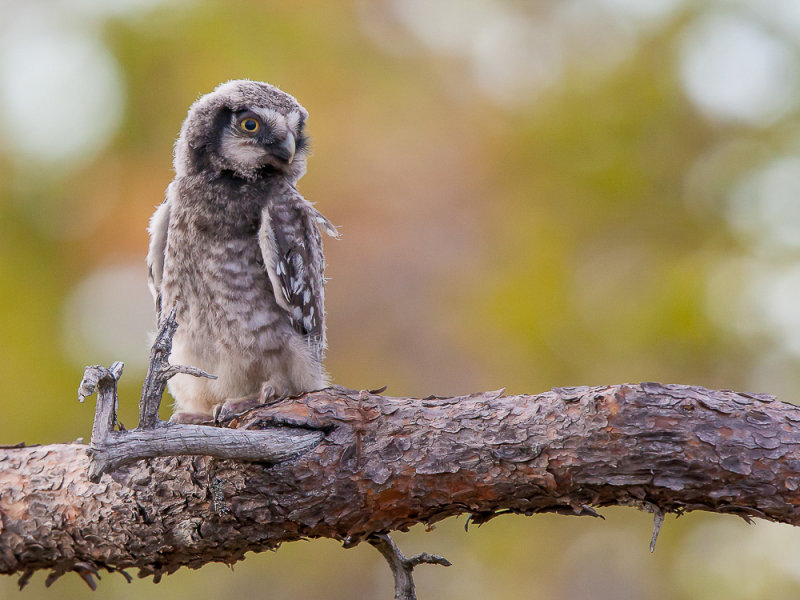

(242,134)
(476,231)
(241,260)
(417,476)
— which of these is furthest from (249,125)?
(476,231)

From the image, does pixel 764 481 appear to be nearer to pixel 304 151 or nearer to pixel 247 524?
pixel 247 524

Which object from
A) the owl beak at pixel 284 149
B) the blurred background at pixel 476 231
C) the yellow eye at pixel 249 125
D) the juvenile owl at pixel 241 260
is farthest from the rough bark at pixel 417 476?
the blurred background at pixel 476 231

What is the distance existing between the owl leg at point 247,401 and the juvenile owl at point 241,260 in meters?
0.02

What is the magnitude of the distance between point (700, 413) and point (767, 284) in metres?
5.44

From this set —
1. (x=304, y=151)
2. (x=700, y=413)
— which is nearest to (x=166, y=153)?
(x=304, y=151)

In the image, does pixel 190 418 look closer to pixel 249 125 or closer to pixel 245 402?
pixel 245 402

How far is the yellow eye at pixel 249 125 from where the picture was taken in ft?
12.8

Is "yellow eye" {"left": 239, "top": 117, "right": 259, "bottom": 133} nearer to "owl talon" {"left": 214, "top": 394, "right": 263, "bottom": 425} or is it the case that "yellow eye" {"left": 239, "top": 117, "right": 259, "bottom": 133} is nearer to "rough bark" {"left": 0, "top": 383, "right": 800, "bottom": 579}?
"owl talon" {"left": 214, "top": 394, "right": 263, "bottom": 425}

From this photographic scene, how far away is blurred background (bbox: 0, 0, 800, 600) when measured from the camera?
7488 mm

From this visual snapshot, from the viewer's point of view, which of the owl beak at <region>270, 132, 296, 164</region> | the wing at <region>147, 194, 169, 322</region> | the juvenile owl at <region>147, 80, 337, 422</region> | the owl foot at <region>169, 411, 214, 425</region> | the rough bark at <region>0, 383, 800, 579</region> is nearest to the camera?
the rough bark at <region>0, 383, 800, 579</region>

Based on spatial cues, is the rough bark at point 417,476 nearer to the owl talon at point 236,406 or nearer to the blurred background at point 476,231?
the owl talon at point 236,406

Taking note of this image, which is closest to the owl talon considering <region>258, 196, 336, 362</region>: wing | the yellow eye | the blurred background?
<region>258, 196, 336, 362</region>: wing

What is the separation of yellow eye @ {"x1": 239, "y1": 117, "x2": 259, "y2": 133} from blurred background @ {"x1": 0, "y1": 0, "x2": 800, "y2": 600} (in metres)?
3.56

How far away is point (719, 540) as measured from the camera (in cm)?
744
